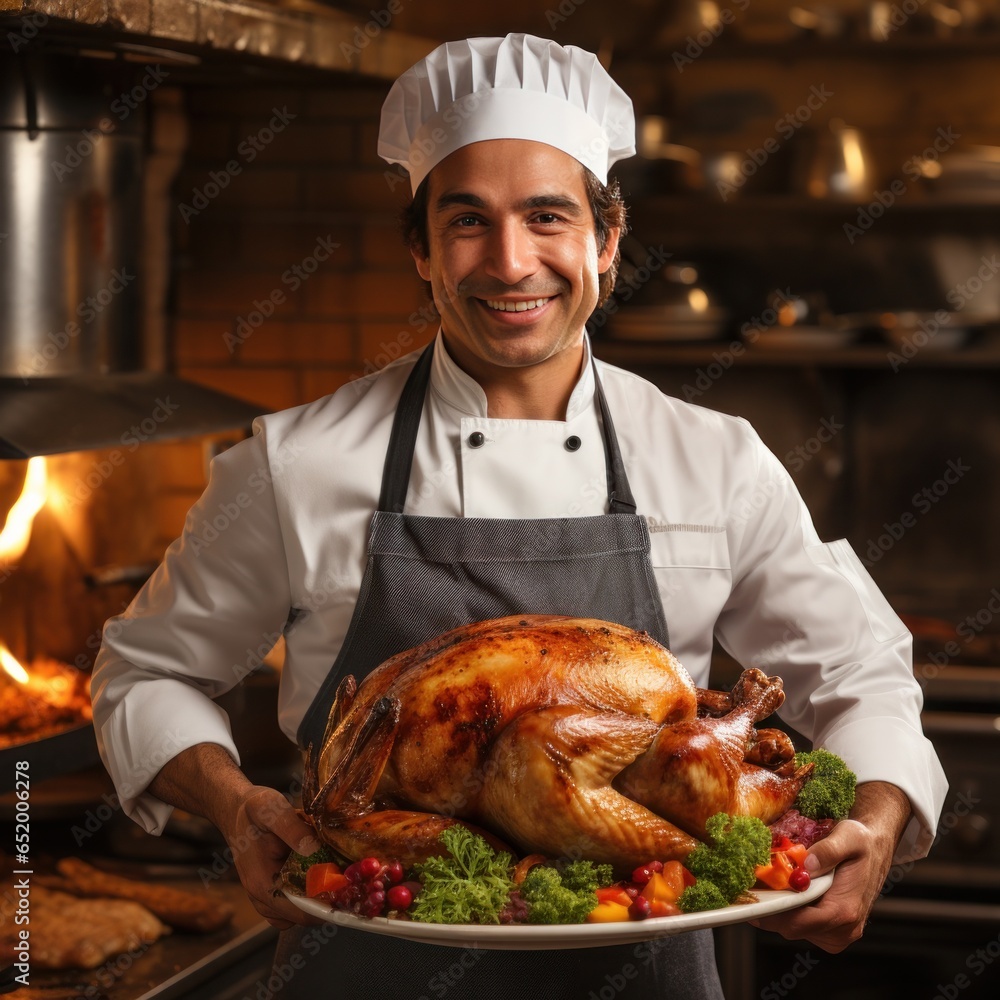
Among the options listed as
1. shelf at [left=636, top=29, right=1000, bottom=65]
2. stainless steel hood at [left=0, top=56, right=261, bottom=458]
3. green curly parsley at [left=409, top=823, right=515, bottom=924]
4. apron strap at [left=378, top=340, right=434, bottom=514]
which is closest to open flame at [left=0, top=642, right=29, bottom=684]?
stainless steel hood at [left=0, top=56, right=261, bottom=458]

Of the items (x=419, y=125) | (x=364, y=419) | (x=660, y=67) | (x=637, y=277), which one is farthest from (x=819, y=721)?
(x=660, y=67)

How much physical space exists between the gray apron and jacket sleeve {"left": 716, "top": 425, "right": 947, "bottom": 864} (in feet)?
0.59

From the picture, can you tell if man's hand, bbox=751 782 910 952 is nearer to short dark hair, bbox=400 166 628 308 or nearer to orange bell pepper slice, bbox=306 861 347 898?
orange bell pepper slice, bbox=306 861 347 898

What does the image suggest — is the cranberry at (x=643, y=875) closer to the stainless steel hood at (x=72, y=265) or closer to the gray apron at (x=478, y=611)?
the gray apron at (x=478, y=611)

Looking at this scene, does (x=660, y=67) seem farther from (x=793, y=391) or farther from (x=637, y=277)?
(x=793, y=391)

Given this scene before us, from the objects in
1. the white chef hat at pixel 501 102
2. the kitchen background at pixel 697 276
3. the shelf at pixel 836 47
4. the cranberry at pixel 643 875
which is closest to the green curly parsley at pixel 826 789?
the cranberry at pixel 643 875

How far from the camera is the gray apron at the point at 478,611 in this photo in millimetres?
1542

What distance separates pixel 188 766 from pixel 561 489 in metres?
0.57

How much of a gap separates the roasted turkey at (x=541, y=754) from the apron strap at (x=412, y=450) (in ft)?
1.06

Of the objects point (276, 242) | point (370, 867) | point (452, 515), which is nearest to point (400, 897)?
point (370, 867)

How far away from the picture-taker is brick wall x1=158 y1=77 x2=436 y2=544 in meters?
3.31

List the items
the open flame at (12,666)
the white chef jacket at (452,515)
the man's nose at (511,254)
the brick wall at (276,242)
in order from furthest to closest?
the brick wall at (276,242), the open flame at (12,666), the white chef jacket at (452,515), the man's nose at (511,254)

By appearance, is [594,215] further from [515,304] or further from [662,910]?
[662,910]

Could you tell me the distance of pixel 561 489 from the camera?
65.5 inches
